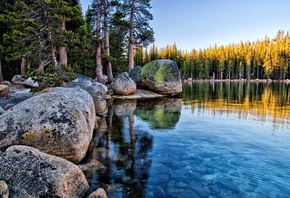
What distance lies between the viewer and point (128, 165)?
19.8ft

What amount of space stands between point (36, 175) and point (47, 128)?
1.65m

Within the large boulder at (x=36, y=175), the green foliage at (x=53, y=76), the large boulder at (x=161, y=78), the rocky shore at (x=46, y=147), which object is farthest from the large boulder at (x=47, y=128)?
the large boulder at (x=161, y=78)

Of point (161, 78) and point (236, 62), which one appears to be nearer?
point (161, 78)

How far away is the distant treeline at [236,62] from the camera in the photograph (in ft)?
278

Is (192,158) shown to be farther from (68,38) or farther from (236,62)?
(236,62)

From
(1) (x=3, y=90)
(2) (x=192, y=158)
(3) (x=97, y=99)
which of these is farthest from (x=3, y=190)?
(1) (x=3, y=90)

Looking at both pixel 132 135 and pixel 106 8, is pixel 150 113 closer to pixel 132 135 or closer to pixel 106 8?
pixel 132 135

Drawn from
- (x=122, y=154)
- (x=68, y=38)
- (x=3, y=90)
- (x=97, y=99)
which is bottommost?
(x=122, y=154)

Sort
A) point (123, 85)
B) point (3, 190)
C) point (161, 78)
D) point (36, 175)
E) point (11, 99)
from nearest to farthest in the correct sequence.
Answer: point (3, 190)
point (36, 175)
point (11, 99)
point (123, 85)
point (161, 78)

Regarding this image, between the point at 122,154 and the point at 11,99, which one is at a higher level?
the point at 11,99

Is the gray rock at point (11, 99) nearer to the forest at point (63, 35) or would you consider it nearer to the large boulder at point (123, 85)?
the forest at point (63, 35)

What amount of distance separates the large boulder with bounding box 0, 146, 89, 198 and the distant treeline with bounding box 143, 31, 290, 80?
8576 cm

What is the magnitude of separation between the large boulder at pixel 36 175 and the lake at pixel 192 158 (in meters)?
0.76

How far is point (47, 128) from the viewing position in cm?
557
